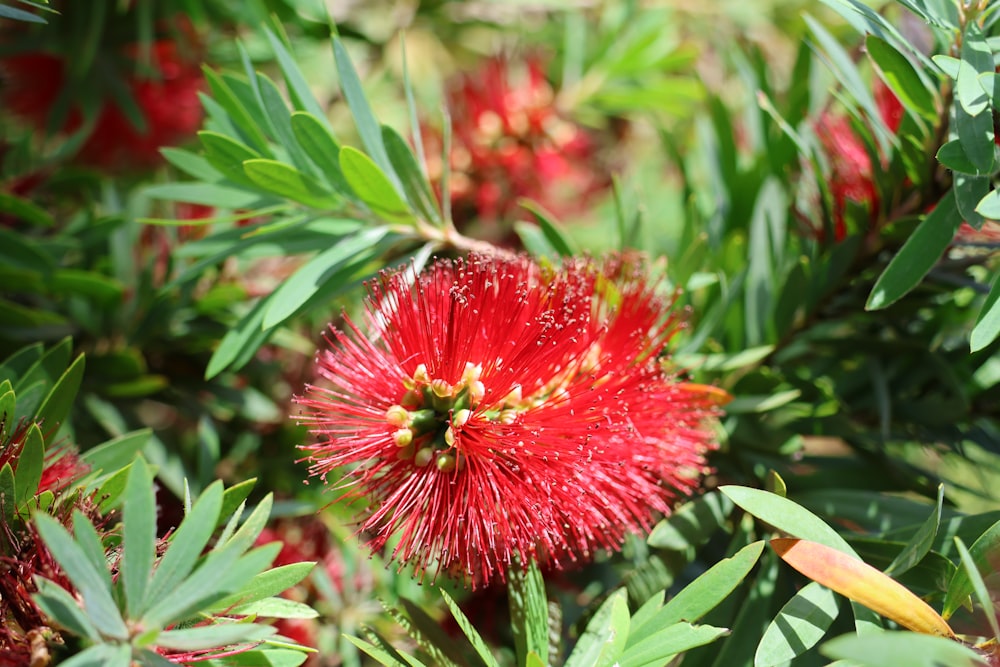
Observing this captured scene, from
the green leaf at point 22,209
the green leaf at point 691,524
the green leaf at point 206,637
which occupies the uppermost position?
the green leaf at point 22,209

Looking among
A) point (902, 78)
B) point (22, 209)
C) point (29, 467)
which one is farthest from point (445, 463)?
point (22, 209)

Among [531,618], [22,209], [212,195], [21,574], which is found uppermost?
[22,209]

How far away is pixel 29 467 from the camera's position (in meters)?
0.71

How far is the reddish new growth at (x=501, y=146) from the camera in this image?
152cm

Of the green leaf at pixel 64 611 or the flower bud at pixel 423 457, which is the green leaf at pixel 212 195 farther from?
the green leaf at pixel 64 611

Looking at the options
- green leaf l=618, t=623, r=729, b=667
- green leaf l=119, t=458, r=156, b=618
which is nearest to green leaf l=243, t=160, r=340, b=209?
green leaf l=119, t=458, r=156, b=618

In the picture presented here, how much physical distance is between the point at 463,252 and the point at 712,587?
56 centimetres

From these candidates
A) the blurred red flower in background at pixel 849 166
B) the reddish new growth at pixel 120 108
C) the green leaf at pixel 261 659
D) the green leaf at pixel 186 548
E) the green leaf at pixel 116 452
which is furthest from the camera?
the reddish new growth at pixel 120 108

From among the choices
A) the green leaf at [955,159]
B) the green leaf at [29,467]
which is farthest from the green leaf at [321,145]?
the green leaf at [955,159]

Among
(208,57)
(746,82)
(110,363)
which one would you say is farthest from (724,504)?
(208,57)

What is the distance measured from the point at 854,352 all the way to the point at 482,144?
31.7 inches

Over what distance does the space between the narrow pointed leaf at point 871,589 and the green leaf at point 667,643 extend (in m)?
0.09

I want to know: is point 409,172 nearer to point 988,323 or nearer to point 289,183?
point 289,183

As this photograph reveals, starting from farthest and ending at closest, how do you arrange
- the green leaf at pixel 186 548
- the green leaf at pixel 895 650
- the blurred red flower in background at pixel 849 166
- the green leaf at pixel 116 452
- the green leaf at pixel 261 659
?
the blurred red flower in background at pixel 849 166, the green leaf at pixel 116 452, the green leaf at pixel 261 659, the green leaf at pixel 186 548, the green leaf at pixel 895 650
